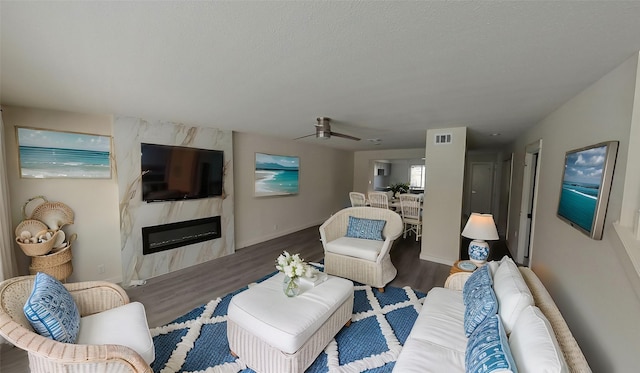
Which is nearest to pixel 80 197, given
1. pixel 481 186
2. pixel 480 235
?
pixel 480 235

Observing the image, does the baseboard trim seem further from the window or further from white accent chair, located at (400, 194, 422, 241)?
the window

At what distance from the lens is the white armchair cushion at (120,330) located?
145cm

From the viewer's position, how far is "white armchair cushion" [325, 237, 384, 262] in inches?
119

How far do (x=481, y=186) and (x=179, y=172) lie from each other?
8.56m

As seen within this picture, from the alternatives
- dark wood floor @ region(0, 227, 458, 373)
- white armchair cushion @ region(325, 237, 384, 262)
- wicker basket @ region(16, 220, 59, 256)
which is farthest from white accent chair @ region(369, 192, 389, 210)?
wicker basket @ region(16, 220, 59, 256)

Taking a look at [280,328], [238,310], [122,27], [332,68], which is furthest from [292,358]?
[122,27]

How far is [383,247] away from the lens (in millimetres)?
2975

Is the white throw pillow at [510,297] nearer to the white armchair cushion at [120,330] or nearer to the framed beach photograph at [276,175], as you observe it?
the white armchair cushion at [120,330]

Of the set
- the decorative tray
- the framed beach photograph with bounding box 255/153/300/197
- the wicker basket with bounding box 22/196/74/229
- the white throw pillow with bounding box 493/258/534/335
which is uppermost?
the framed beach photograph with bounding box 255/153/300/197

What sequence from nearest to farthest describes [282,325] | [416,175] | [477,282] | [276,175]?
1. [282,325]
2. [477,282]
3. [276,175]
4. [416,175]

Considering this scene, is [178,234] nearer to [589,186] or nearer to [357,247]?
[357,247]

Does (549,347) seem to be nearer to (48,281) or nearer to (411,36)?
(411,36)

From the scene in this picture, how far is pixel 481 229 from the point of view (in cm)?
245

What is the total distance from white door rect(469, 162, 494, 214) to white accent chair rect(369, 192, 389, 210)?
4356mm
